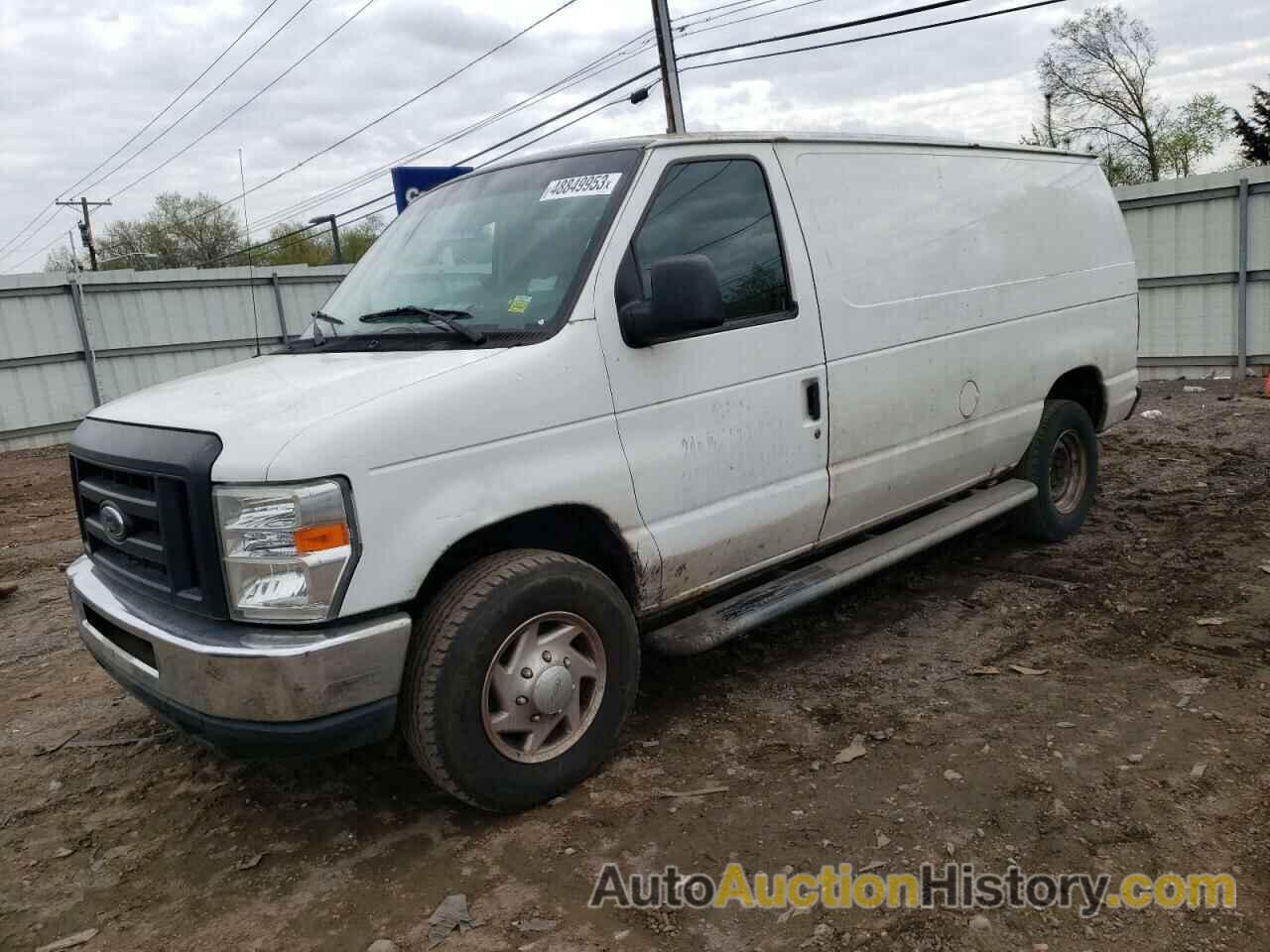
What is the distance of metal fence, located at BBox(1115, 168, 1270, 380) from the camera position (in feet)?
37.4

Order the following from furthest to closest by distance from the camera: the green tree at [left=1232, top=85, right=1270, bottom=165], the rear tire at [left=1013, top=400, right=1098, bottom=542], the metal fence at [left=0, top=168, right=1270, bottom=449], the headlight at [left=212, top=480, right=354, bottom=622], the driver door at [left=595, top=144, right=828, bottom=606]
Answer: the green tree at [left=1232, top=85, right=1270, bottom=165] < the metal fence at [left=0, top=168, right=1270, bottom=449] < the rear tire at [left=1013, top=400, right=1098, bottom=542] < the driver door at [left=595, top=144, right=828, bottom=606] < the headlight at [left=212, top=480, right=354, bottom=622]

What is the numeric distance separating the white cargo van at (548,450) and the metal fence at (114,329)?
10.3m

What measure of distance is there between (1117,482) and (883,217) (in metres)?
3.87

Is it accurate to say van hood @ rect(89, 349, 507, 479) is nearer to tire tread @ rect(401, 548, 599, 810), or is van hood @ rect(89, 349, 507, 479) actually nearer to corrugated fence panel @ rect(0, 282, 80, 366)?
tire tread @ rect(401, 548, 599, 810)

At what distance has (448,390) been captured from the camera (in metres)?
2.91

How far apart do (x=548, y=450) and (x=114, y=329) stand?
1349 cm

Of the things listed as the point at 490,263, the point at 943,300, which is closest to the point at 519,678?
the point at 490,263

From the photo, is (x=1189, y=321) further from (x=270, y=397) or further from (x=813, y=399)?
(x=270, y=397)

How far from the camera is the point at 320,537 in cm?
266

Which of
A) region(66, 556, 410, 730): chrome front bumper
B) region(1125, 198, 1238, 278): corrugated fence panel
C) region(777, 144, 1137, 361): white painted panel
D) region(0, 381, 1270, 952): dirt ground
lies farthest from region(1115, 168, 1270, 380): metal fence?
region(66, 556, 410, 730): chrome front bumper

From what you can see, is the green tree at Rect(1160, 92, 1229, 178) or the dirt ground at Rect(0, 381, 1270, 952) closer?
the dirt ground at Rect(0, 381, 1270, 952)

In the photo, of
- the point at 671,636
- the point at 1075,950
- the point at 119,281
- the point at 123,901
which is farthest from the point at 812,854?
the point at 119,281

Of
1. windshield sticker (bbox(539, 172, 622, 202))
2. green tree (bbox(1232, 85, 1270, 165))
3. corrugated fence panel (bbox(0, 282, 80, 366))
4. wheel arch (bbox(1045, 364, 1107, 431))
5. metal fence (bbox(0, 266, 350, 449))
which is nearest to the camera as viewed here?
windshield sticker (bbox(539, 172, 622, 202))

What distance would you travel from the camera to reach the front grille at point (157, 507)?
8.99 feet
